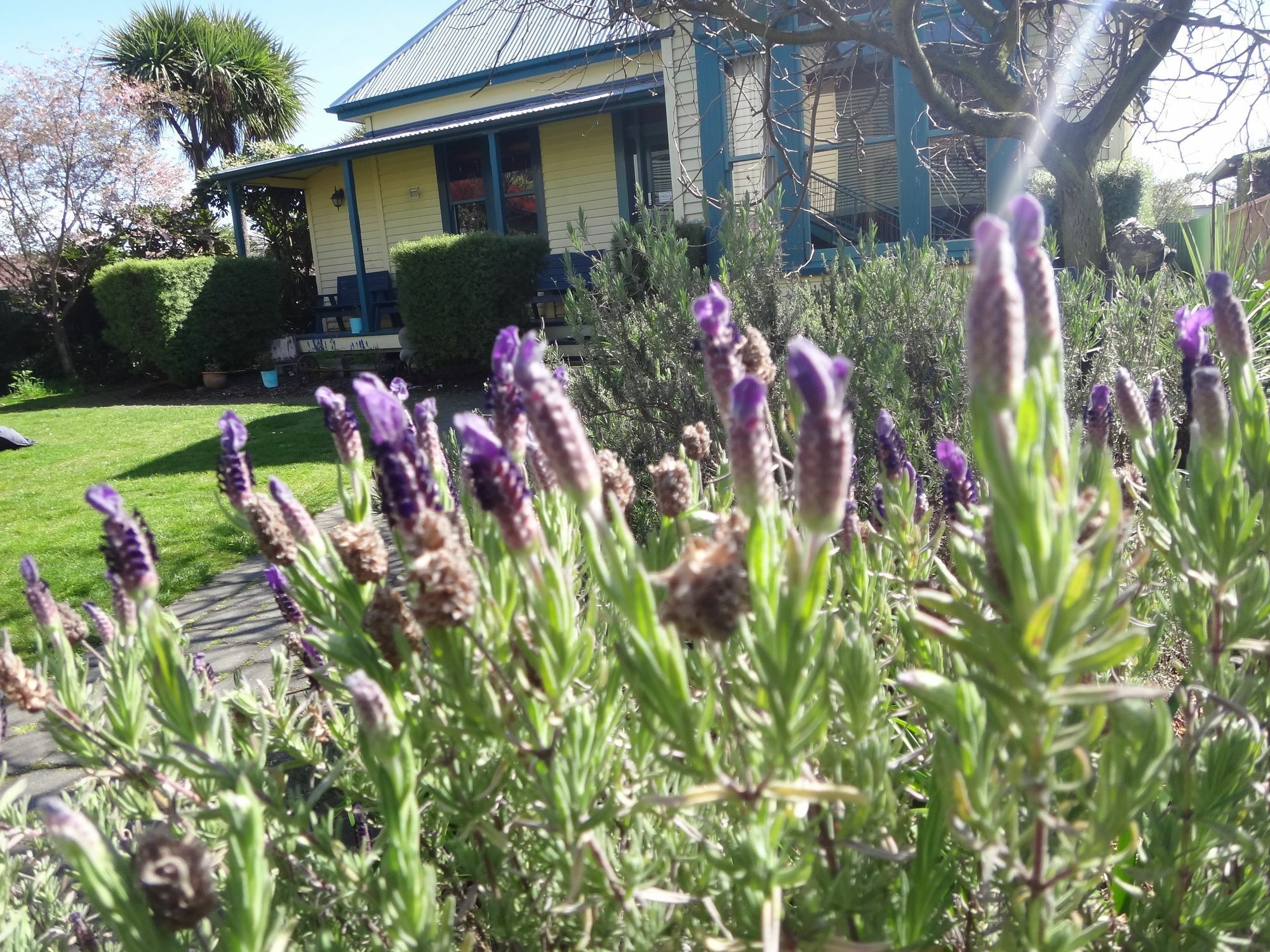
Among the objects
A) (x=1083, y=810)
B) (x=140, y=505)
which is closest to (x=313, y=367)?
(x=140, y=505)

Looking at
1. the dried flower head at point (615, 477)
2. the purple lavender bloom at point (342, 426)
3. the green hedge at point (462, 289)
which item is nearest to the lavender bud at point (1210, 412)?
the dried flower head at point (615, 477)

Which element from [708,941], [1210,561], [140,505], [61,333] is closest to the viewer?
[708,941]

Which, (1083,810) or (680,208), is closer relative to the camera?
(1083,810)

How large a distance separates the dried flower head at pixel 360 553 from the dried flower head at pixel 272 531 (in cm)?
22

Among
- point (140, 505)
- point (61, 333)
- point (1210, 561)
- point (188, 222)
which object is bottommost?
point (140, 505)

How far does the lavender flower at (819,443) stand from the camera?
2.23ft

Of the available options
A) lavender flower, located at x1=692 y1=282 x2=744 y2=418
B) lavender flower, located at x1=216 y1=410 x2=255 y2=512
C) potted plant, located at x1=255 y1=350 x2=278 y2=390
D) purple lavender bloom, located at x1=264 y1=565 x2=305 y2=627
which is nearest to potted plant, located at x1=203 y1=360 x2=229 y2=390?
potted plant, located at x1=255 y1=350 x2=278 y2=390

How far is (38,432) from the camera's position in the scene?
538 inches

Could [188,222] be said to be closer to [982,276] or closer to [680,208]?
[680,208]

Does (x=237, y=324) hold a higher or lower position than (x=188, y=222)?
lower

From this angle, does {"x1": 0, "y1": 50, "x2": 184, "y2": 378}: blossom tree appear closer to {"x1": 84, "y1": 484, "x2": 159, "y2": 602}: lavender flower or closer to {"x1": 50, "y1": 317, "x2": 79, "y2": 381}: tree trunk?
{"x1": 50, "y1": 317, "x2": 79, "y2": 381}: tree trunk

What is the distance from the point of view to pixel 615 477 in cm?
139

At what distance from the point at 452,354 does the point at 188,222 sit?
1351 centimetres

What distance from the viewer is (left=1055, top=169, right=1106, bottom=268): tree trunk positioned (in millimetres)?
6367
